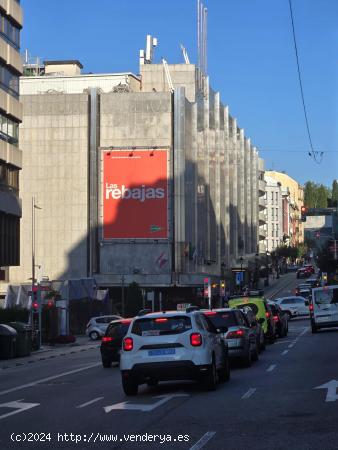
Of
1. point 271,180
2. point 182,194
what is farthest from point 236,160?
point 271,180

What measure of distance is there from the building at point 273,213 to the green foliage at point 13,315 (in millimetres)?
139057

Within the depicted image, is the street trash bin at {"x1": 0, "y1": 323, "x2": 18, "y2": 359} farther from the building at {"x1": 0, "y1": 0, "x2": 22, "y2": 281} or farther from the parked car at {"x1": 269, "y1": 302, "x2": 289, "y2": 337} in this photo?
the building at {"x1": 0, "y1": 0, "x2": 22, "y2": 281}

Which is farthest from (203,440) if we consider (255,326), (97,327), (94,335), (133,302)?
(133,302)

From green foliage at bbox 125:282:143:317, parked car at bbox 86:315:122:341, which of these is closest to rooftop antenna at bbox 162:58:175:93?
green foliage at bbox 125:282:143:317

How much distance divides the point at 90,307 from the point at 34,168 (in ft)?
97.5

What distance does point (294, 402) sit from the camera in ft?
49.6

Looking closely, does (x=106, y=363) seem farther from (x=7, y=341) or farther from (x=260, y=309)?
(x=7, y=341)

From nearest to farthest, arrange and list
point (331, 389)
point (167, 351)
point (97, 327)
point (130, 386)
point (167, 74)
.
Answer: point (331, 389)
point (167, 351)
point (130, 386)
point (97, 327)
point (167, 74)

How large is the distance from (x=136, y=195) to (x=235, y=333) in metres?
68.1

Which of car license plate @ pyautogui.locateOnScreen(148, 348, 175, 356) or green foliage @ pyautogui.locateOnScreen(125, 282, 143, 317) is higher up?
car license plate @ pyautogui.locateOnScreen(148, 348, 175, 356)

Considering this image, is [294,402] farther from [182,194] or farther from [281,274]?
[281,274]

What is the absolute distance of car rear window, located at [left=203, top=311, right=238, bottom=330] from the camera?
24156 millimetres

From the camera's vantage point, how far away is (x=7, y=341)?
37.8 m

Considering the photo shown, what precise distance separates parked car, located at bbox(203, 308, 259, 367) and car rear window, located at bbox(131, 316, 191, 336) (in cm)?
546
